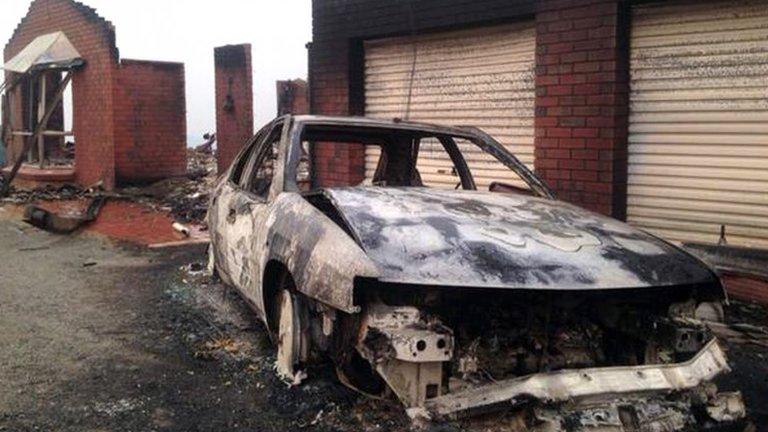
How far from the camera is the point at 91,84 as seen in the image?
512 inches

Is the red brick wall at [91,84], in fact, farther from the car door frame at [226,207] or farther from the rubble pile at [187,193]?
the car door frame at [226,207]

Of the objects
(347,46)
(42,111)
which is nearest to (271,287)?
(347,46)

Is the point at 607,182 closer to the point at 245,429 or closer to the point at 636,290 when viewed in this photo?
the point at 636,290

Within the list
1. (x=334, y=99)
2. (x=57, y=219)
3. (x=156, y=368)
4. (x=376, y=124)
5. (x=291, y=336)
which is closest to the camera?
(x=291, y=336)

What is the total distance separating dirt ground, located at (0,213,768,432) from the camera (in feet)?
11.7

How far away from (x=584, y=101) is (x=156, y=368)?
409cm

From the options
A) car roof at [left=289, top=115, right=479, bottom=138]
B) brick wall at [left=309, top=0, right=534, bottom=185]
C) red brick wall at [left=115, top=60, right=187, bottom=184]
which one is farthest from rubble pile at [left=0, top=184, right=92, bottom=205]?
car roof at [left=289, top=115, right=479, bottom=138]

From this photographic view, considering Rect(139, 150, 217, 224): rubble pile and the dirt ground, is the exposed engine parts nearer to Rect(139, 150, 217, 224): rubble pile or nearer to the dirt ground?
the dirt ground

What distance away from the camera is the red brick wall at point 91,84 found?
12492mm

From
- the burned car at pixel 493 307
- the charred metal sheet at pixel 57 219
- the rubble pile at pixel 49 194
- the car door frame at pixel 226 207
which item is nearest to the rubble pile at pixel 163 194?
the rubble pile at pixel 49 194

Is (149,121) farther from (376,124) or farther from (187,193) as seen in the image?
(376,124)

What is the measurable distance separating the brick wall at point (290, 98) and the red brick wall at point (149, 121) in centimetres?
199

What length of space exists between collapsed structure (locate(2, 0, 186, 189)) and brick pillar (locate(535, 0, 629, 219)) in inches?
342

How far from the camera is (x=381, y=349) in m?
2.87
